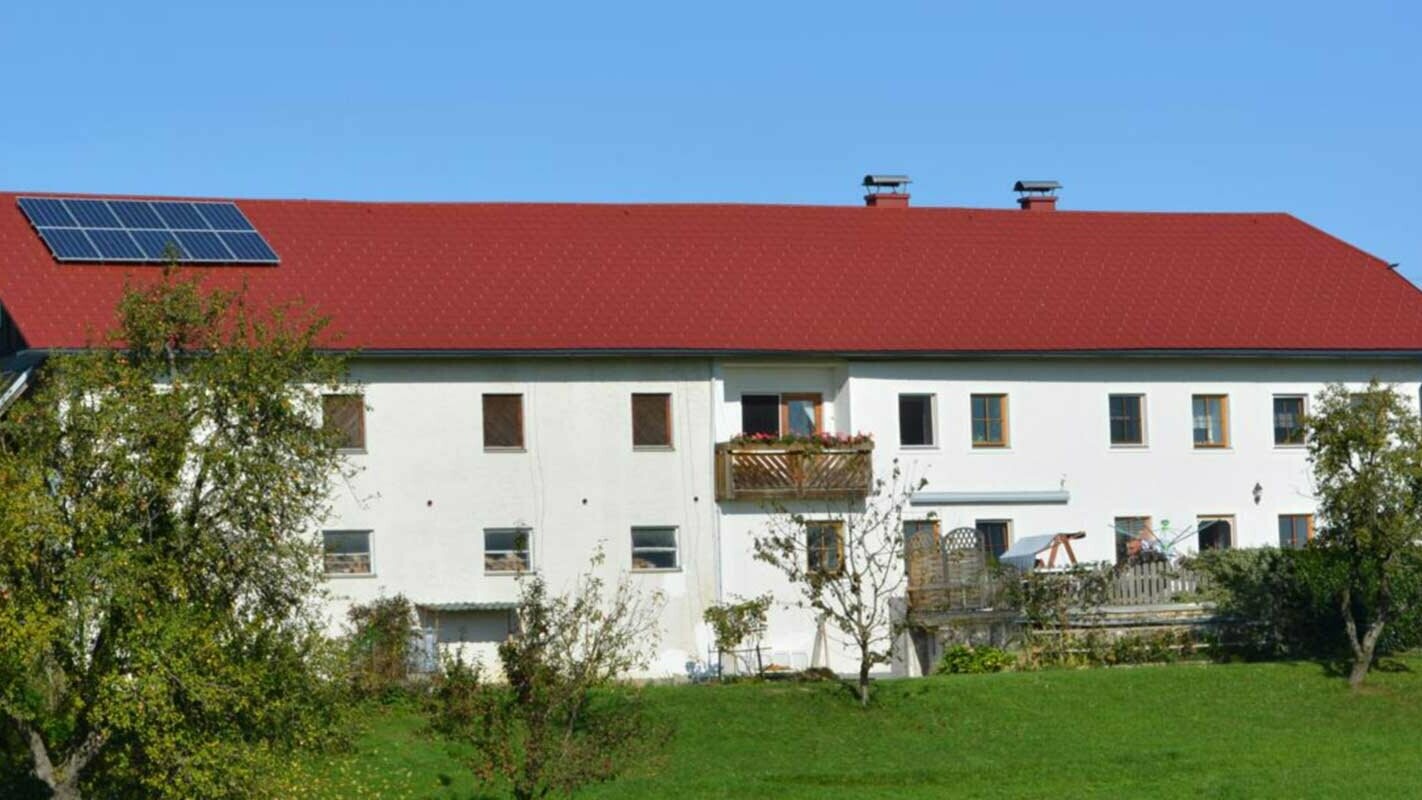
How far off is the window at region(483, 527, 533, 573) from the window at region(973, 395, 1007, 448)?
30.1 ft

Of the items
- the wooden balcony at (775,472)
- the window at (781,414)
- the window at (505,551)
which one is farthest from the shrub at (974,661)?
the window at (505,551)

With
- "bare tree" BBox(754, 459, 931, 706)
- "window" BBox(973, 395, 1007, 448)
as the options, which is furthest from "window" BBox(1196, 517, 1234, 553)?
"bare tree" BBox(754, 459, 931, 706)

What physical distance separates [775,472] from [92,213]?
44.0ft

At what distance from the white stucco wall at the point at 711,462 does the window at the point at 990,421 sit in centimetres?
20

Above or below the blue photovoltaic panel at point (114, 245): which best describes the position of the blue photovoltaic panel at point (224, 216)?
above

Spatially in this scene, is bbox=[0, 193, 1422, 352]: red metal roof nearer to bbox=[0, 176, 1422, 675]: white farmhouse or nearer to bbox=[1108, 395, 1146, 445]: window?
bbox=[0, 176, 1422, 675]: white farmhouse

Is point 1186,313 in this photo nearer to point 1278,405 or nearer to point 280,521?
point 1278,405

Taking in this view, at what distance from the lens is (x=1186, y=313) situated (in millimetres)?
46000

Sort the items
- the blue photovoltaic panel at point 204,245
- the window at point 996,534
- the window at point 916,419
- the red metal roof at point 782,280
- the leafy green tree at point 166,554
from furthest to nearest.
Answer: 1. the window at point 916,419
2. the window at point 996,534
3. the red metal roof at point 782,280
4. the blue photovoltaic panel at point 204,245
5. the leafy green tree at point 166,554

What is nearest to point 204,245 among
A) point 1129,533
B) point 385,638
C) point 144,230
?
point 144,230

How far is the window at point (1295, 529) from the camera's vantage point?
4553cm

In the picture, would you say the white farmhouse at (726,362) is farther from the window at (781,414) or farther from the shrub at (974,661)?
the shrub at (974,661)

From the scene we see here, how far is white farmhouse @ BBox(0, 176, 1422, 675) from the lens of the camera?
1590 inches

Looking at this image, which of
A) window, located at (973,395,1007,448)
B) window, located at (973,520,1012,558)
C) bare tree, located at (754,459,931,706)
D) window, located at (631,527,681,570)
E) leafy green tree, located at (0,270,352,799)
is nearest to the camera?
leafy green tree, located at (0,270,352,799)
